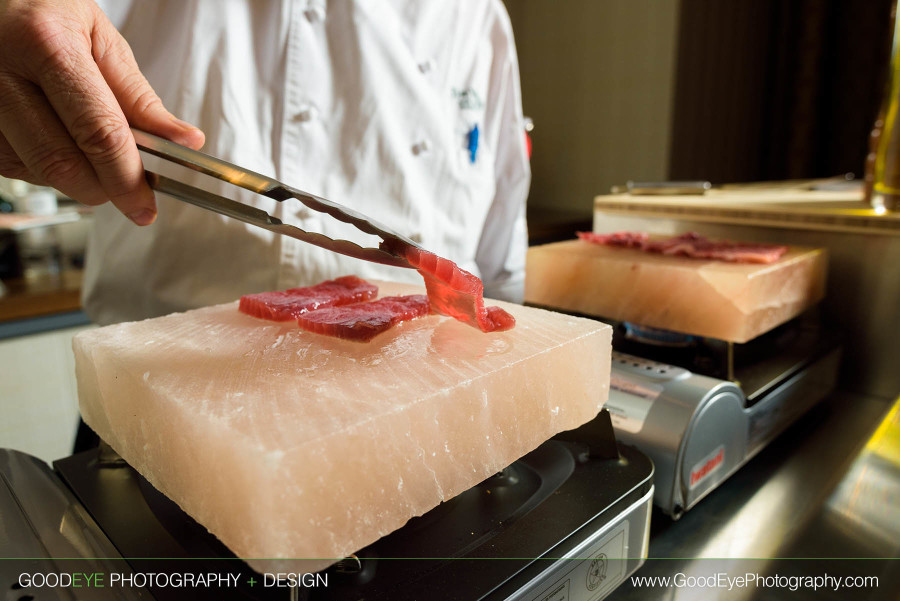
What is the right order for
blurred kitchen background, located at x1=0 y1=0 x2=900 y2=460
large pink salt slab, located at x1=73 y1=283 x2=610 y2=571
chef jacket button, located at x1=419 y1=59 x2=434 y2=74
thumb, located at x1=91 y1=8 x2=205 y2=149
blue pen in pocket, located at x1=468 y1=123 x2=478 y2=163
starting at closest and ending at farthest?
large pink salt slab, located at x1=73 y1=283 x2=610 y2=571, thumb, located at x1=91 y1=8 x2=205 y2=149, chef jacket button, located at x1=419 y1=59 x2=434 y2=74, blue pen in pocket, located at x1=468 y1=123 x2=478 y2=163, blurred kitchen background, located at x1=0 y1=0 x2=900 y2=460

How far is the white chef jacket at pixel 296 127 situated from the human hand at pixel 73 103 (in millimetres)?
354

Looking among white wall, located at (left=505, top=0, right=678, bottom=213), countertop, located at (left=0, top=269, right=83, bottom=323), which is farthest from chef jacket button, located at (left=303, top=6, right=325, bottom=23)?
white wall, located at (left=505, top=0, right=678, bottom=213)

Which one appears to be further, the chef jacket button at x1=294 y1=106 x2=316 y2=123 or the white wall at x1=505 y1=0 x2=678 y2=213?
the white wall at x1=505 y1=0 x2=678 y2=213

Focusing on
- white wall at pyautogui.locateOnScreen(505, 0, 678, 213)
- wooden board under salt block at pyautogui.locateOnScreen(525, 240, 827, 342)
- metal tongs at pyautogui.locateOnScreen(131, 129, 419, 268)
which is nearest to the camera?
metal tongs at pyautogui.locateOnScreen(131, 129, 419, 268)

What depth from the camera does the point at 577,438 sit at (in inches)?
28.4

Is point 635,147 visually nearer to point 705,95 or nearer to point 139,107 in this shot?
point 705,95

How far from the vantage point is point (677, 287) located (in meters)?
1.03

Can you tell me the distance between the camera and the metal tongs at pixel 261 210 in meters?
0.59

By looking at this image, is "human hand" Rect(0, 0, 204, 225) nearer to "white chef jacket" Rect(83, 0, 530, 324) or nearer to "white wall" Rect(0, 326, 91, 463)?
"white chef jacket" Rect(83, 0, 530, 324)

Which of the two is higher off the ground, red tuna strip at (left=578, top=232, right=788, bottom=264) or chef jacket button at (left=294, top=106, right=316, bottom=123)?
chef jacket button at (left=294, top=106, right=316, bottom=123)

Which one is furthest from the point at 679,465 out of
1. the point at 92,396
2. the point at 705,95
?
the point at 705,95

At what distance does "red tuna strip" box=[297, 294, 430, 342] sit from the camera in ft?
1.97

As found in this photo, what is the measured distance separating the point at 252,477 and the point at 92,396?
32 cm

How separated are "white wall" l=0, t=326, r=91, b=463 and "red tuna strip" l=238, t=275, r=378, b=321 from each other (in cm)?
147
